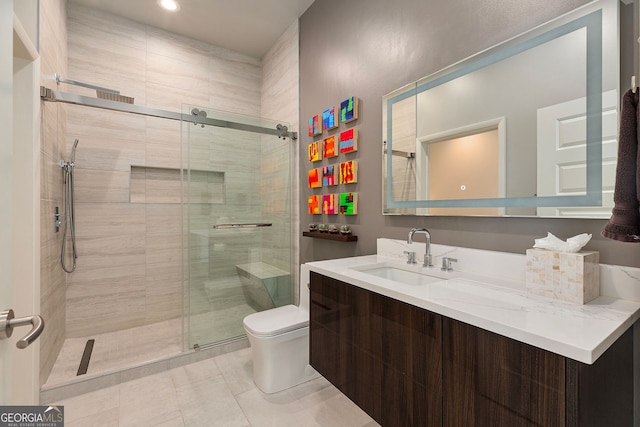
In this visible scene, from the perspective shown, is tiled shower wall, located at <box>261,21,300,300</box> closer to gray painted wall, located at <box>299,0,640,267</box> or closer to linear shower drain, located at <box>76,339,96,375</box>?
gray painted wall, located at <box>299,0,640,267</box>

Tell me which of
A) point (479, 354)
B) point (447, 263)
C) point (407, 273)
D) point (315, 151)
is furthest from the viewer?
point (315, 151)

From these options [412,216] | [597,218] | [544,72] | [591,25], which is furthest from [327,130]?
[597,218]

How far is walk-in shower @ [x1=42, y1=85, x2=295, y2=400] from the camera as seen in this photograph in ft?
7.50

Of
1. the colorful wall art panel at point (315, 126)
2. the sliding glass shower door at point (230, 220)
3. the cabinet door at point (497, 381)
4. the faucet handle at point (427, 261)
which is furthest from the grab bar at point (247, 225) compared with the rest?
the cabinet door at point (497, 381)

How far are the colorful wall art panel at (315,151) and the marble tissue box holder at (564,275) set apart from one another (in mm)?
1701

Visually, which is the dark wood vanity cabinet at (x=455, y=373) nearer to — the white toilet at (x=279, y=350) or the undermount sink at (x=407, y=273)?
the undermount sink at (x=407, y=273)

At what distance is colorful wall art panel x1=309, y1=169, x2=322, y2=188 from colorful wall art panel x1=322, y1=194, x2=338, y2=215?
4.5 inches

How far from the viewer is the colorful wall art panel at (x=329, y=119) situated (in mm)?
2260

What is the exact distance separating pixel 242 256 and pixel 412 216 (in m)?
1.49

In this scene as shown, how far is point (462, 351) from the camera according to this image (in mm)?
900

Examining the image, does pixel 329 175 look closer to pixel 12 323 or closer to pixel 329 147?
pixel 329 147

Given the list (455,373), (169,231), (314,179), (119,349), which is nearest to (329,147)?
(314,179)

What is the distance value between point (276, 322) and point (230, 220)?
94 centimetres

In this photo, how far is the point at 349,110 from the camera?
2121mm
